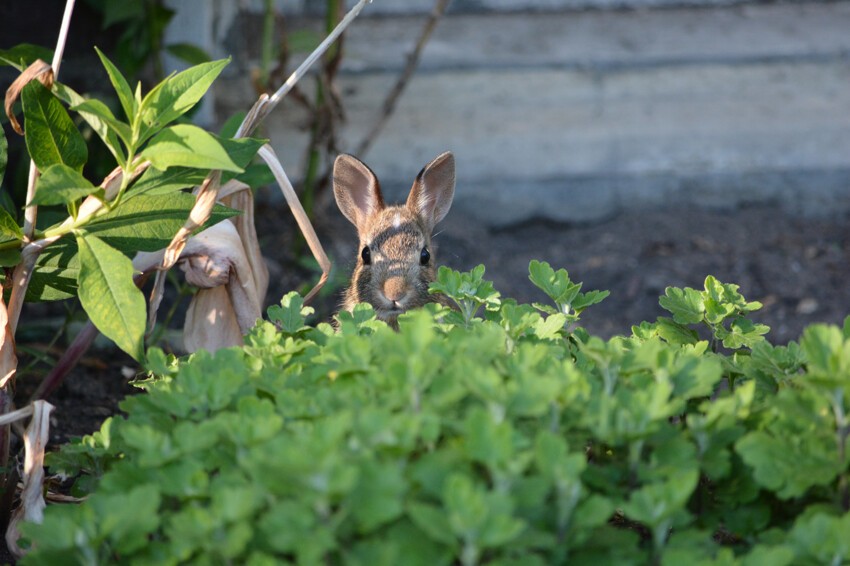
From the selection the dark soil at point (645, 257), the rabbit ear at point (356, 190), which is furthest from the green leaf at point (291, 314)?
the dark soil at point (645, 257)

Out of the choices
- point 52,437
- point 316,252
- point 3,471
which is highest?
point 316,252

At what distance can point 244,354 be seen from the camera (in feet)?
7.25

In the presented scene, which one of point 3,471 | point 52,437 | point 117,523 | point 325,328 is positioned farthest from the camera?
point 52,437

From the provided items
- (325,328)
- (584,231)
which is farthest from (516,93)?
(325,328)

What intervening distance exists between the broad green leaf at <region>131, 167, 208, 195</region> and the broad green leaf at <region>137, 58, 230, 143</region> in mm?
142

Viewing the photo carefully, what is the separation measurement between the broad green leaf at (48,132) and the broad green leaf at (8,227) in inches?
5.2

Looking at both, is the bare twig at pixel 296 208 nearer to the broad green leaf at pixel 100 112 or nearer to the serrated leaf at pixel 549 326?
the broad green leaf at pixel 100 112

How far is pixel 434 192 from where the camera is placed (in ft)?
13.7

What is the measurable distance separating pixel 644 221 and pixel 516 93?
97 cm

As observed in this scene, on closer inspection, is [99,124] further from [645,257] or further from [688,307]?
[645,257]

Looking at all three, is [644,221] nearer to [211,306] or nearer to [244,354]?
[211,306]

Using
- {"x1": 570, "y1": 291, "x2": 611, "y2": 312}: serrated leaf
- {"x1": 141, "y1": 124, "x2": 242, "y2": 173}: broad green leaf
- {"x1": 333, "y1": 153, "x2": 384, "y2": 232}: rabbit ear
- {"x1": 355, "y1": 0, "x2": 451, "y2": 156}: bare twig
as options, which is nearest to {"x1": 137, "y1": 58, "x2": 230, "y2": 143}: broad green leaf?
{"x1": 141, "y1": 124, "x2": 242, "y2": 173}: broad green leaf

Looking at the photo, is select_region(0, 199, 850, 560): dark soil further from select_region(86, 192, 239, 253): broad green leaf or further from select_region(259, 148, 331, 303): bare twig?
select_region(86, 192, 239, 253): broad green leaf

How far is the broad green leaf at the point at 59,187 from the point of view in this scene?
2156 millimetres
